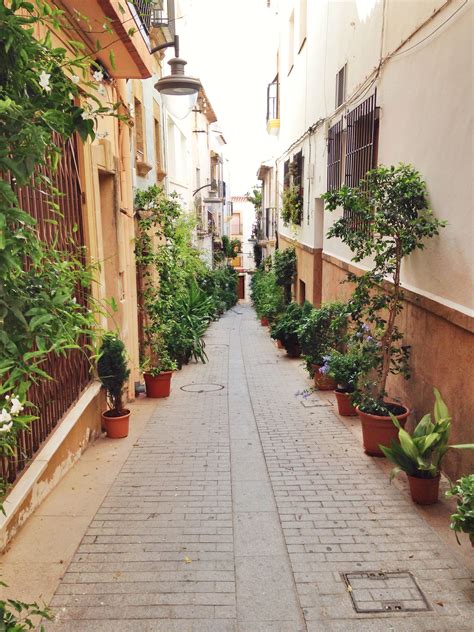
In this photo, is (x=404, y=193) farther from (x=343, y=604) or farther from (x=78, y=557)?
(x=78, y=557)

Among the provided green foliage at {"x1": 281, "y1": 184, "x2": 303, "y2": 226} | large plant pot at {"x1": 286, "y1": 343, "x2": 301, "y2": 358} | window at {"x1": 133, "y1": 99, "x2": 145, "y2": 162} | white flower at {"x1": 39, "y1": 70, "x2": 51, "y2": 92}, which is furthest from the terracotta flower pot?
green foliage at {"x1": 281, "y1": 184, "x2": 303, "y2": 226}

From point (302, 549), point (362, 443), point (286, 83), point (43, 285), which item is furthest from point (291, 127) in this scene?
point (43, 285)

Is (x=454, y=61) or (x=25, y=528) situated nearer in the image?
(x=25, y=528)

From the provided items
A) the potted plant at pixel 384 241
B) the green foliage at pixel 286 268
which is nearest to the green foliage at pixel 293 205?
the green foliage at pixel 286 268

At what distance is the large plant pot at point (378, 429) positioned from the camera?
17.6 ft

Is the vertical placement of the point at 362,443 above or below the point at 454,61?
below

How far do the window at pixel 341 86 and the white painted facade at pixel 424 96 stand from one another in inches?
5.6

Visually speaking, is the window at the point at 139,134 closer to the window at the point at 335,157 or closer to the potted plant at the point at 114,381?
the window at the point at 335,157

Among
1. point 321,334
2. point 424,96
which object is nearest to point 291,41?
point 321,334

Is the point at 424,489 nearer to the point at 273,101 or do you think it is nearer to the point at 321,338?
the point at 321,338

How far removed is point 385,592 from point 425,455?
1339 millimetres

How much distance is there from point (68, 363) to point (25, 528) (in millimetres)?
1763

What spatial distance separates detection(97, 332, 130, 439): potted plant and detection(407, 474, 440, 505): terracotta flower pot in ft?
10.7

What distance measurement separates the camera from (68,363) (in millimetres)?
5414
